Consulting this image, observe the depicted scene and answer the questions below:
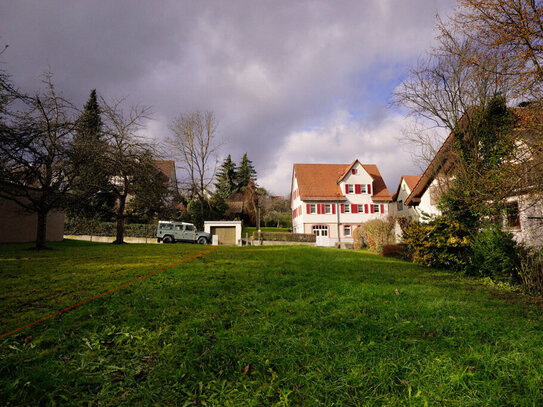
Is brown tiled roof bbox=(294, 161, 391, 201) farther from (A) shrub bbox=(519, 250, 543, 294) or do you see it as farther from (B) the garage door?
(A) shrub bbox=(519, 250, 543, 294)

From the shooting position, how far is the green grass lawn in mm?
2592

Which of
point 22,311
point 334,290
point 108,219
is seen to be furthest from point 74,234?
point 334,290

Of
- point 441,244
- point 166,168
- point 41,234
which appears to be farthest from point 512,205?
point 166,168

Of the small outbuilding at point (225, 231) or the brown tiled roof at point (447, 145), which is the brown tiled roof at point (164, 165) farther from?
the brown tiled roof at point (447, 145)

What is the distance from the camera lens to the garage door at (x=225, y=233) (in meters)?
28.5

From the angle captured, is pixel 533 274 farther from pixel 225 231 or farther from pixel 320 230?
pixel 320 230

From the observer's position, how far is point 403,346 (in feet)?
11.1

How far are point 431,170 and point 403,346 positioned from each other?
15.0 metres

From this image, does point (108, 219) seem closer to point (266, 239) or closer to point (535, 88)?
point (266, 239)

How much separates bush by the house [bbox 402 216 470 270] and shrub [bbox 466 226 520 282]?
1.33 meters

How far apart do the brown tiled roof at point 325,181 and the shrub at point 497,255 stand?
27548 millimetres

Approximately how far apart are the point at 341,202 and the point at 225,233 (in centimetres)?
1698

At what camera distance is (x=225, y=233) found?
28.7 m

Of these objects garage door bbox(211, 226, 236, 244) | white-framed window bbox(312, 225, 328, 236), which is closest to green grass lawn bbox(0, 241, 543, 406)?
garage door bbox(211, 226, 236, 244)
